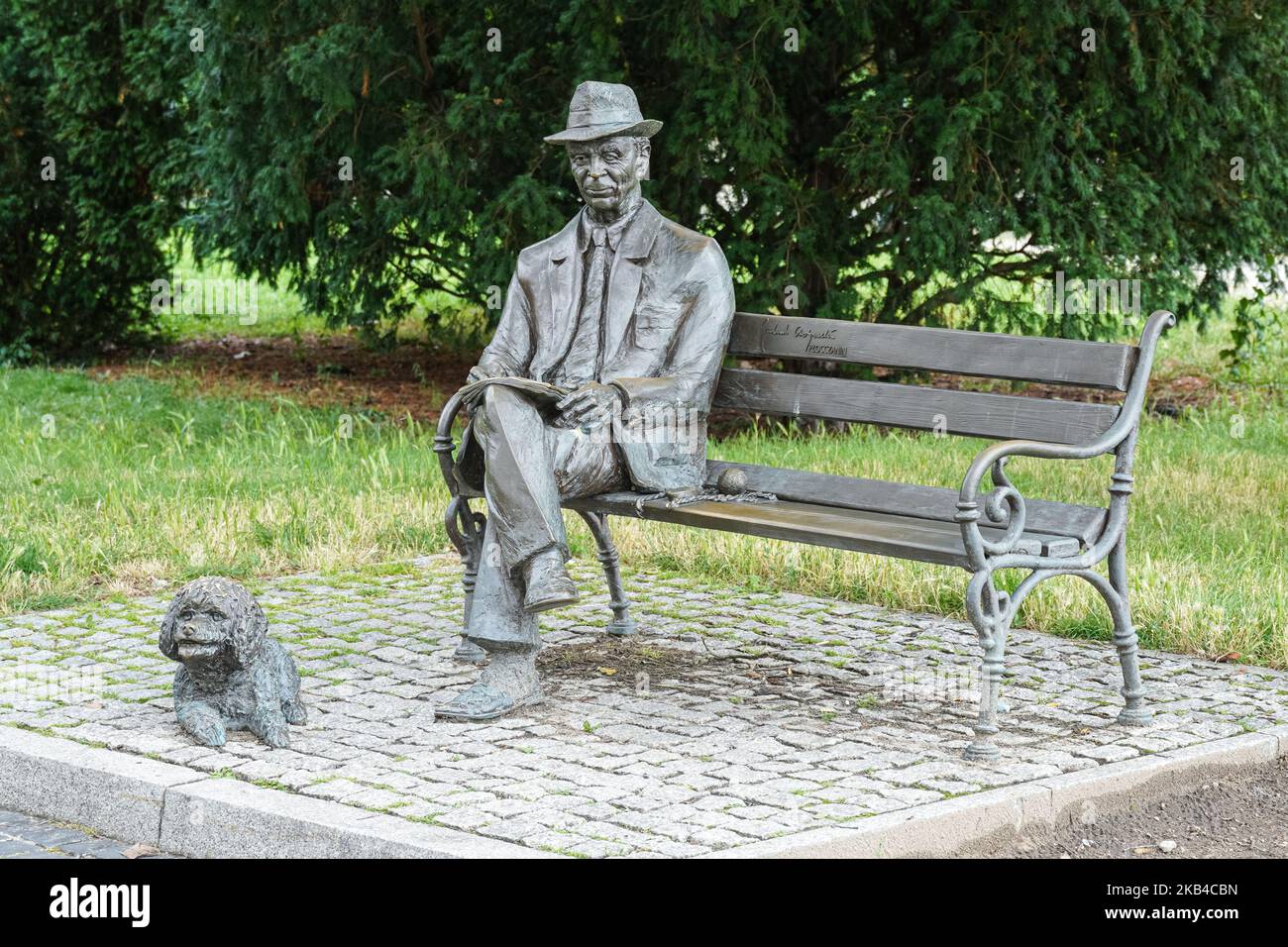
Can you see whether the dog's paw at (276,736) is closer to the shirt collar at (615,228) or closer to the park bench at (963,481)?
the park bench at (963,481)

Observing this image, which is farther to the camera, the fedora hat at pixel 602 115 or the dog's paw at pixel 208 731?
the fedora hat at pixel 602 115

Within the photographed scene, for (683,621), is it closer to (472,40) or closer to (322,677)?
(322,677)

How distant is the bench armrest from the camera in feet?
17.1

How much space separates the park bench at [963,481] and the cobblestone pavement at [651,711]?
33 cm

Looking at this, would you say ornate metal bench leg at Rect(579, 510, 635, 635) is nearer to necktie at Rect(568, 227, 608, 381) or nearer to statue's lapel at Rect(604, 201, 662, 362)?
necktie at Rect(568, 227, 608, 381)

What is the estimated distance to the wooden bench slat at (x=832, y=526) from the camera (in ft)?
18.0

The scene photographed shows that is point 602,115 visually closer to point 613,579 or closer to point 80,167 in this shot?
point 613,579

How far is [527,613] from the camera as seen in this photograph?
5.71 meters

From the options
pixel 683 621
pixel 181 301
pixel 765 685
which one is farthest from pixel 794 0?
pixel 181 301

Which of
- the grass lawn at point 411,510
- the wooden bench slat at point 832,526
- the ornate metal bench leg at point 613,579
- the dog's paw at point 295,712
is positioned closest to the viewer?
the wooden bench slat at point 832,526

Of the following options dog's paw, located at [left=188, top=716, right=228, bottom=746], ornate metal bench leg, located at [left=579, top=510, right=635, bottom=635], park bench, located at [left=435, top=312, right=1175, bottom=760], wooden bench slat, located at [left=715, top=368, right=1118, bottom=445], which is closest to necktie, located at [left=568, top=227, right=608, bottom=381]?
park bench, located at [left=435, top=312, right=1175, bottom=760]

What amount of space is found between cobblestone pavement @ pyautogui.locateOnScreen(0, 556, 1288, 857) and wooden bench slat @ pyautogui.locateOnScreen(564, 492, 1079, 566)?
0.57 m

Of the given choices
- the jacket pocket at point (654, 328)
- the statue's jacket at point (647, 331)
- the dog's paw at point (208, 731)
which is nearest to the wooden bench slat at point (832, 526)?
the statue's jacket at point (647, 331)

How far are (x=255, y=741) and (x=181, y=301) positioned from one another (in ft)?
45.5
